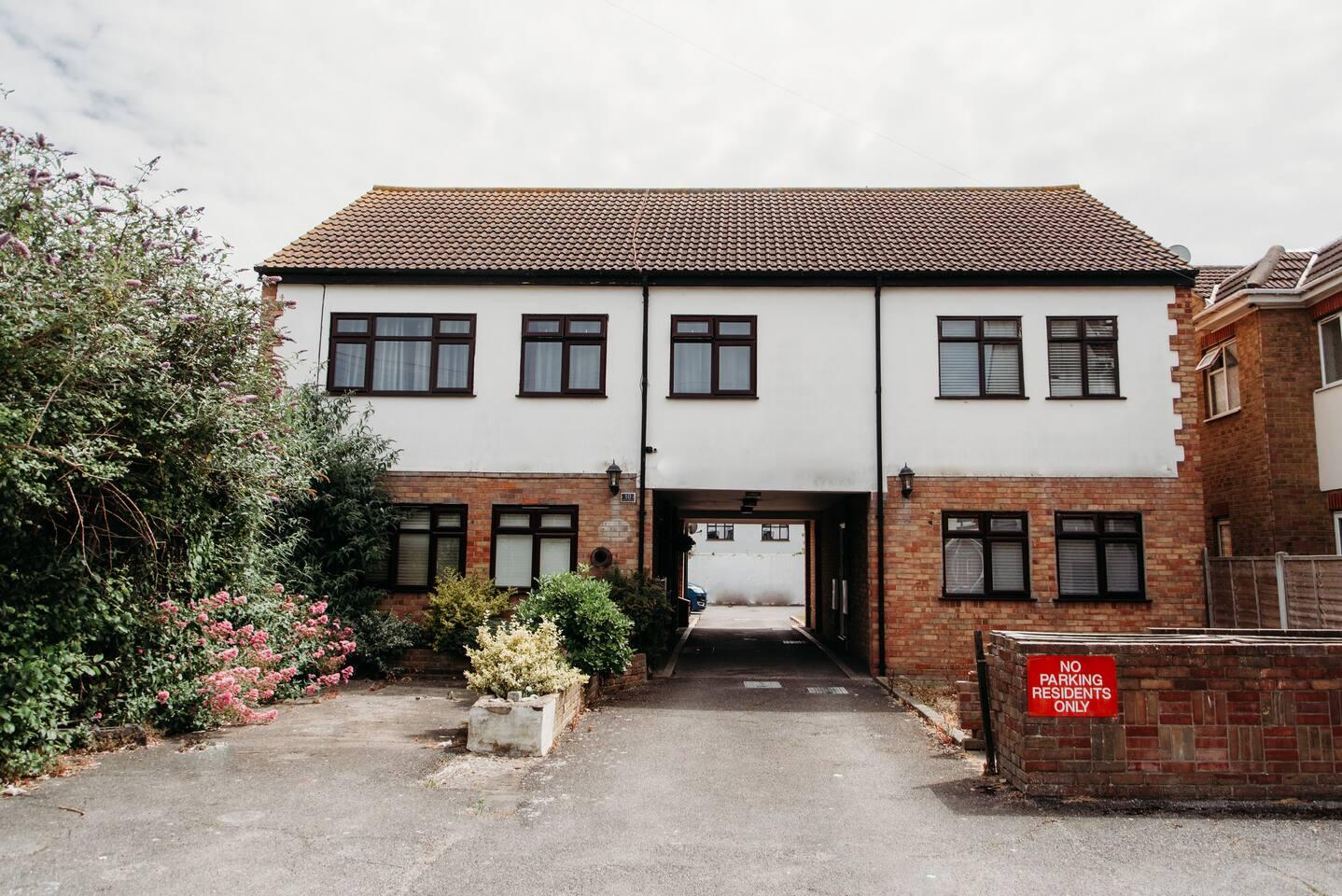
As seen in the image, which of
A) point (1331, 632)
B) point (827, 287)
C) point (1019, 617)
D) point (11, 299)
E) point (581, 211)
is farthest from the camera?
point (581, 211)

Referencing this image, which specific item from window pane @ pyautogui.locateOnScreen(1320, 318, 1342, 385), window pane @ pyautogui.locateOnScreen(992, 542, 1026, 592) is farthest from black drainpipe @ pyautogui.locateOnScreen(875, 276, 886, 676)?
window pane @ pyautogui.locateOnScreen(1320, 318, 1342, 385)

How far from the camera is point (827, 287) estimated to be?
579 inches

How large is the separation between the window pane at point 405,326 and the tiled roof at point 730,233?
0.84 metres

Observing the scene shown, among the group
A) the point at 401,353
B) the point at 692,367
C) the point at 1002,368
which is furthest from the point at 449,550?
the point at 1002,368

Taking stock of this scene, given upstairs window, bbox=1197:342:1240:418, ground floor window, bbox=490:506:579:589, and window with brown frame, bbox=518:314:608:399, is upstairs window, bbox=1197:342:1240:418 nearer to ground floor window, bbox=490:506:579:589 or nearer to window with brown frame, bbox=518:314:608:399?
window with brown frame, bbox=518:314:608:399

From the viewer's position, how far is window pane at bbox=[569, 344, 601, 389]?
14531mm

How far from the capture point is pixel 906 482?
552 inches

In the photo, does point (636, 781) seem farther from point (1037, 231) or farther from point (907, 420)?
point (1037, 231)

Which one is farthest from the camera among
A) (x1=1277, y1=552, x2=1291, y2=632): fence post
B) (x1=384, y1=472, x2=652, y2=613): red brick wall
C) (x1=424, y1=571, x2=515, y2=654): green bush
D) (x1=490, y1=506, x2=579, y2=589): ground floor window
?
(x1=490, y1=506, x2=579, y2=589): ground floor window

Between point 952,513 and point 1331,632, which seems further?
point 952,513

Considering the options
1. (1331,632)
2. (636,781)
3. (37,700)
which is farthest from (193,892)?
(1331,632)

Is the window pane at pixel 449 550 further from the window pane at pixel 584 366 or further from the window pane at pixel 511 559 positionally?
the window pane at pixel 584 366

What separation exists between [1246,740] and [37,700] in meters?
9.24

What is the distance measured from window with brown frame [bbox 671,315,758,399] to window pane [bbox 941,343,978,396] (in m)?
3.07
